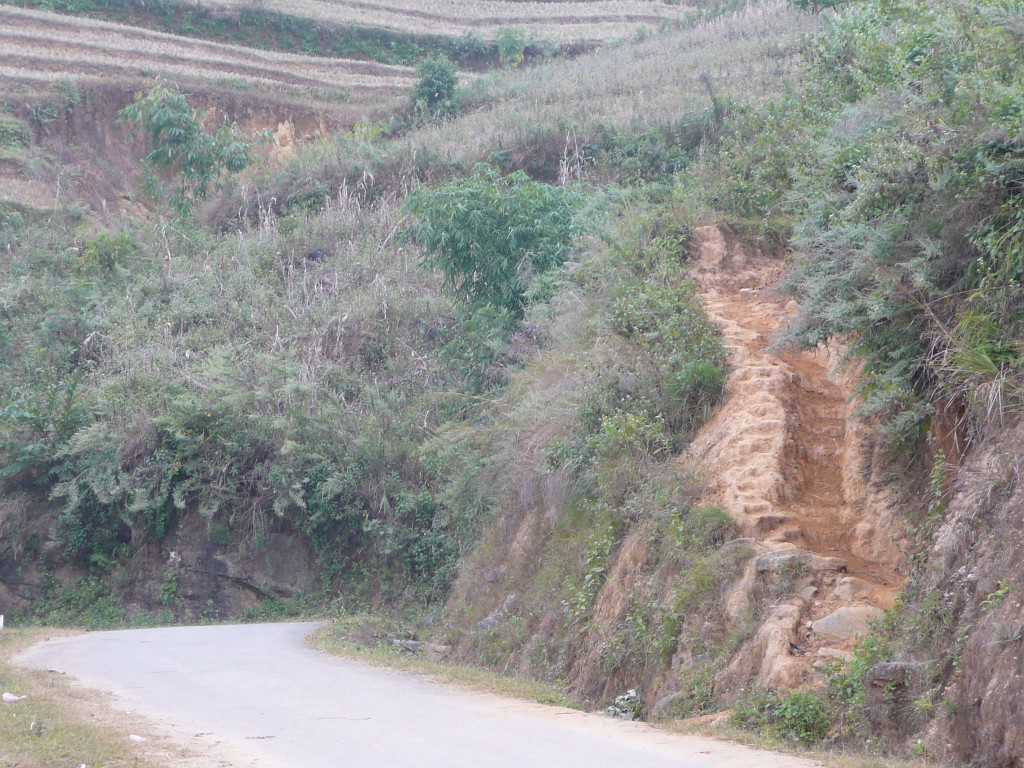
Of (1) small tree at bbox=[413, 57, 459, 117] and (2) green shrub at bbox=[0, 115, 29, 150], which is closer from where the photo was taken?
(2) green shrub at bbox=[0, 115, 29, 150]

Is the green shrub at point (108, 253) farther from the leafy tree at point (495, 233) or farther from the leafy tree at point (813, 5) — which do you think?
the leafy tree at point (813, 5)

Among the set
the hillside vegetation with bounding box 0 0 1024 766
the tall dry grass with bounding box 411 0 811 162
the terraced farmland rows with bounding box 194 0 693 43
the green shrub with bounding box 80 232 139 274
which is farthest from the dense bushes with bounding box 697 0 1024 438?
the terraced farmland rows with bounding box 194 0 693 43

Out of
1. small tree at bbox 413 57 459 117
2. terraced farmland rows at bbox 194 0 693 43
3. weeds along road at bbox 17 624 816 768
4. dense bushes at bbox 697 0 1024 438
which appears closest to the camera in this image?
weeds along road at bbox 17 624 816 768

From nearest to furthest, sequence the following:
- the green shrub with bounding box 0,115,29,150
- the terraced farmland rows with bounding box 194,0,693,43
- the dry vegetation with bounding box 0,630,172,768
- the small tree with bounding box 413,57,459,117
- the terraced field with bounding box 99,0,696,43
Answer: the dry vegetation with bounding box 0,630,172,768
the green shrub with bounding box 0,115,29,150
the small tree with bounding box 413,57,459,117
the terraced field with bounding box 99,0,696,43
the terraced farmland rows with bounding box 194,0,693,43

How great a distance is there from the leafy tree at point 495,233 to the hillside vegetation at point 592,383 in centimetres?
8

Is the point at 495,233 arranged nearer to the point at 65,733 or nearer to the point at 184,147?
the point at 65,733

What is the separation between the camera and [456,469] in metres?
20.0

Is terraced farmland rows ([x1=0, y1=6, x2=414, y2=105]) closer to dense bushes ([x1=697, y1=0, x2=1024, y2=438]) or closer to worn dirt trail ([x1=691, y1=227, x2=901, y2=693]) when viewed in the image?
worn dirt trail ([x1=691, y1=227, x2=901, y2=693])

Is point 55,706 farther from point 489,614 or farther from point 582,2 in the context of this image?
point 582,2

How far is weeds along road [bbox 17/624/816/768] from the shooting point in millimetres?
7172

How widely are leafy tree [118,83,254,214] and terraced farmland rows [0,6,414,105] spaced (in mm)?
8631

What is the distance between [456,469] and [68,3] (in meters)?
42.4

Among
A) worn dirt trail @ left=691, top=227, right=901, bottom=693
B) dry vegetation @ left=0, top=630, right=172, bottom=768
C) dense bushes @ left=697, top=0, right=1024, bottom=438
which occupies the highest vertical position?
dense bushes @ left=697, top=0, right=1024, bottom=438

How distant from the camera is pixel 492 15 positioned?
64.2 meters
